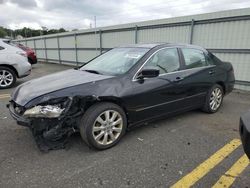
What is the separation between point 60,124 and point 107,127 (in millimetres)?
653

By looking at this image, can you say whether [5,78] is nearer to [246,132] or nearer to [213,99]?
[213,99]

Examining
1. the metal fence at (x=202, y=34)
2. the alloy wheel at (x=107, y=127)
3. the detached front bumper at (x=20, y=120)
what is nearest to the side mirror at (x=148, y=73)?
the alloy wheel at (x=107, y=127)

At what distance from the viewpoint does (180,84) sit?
404 centimetres

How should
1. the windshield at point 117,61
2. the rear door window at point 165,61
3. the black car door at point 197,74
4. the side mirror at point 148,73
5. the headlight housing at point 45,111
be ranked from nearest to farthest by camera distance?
the headlight housing at point 45,111, the side mirror at point 148,73, the windshield at point 117,61, the rear door window at point 165,61, the black car door at point 197,74

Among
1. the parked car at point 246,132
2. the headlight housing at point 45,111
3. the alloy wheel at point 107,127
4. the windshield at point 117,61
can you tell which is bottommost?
the alloy wheel at point 107,127

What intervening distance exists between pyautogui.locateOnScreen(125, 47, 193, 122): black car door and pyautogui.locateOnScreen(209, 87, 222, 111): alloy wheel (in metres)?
0.90

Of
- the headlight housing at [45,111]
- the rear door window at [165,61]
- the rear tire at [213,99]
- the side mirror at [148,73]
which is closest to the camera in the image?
the headlight housing at [45,111]

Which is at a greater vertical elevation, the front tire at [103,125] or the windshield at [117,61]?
the windshield at [117,61]

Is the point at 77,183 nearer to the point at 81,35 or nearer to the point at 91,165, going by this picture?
the point at 91,165

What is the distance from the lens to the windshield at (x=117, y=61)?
12.0ft

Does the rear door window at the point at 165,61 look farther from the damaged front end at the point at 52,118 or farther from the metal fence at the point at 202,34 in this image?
the metal fence at the point at 202,34

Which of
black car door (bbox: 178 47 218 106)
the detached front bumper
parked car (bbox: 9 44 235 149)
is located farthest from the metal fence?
the detached front bumper

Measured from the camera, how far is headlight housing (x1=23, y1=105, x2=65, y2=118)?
2.88m

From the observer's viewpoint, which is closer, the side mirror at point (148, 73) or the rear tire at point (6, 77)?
the side mirror at point (148, 73)
